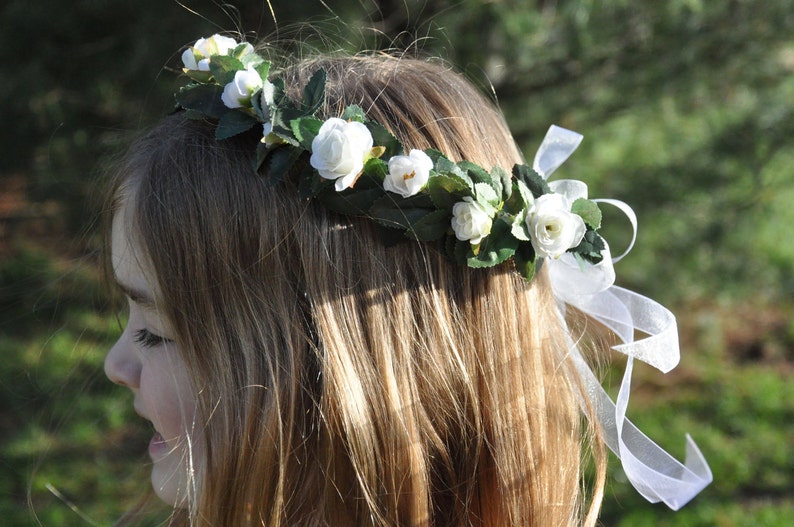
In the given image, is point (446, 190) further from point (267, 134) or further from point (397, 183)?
point (267, 134)

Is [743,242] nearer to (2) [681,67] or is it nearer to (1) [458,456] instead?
(2) [681,67]

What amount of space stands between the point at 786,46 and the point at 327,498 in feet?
7.25

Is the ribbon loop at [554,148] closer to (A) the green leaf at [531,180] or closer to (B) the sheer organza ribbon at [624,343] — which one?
(B) the sheer organza ribbon at [624,343]

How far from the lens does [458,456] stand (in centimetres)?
138

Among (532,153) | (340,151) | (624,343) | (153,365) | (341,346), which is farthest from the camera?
(532,153)

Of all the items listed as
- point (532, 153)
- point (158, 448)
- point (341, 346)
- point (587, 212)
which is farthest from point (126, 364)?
point (532, 153)

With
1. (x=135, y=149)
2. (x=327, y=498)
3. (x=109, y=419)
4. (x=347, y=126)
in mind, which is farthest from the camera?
(x=109, y=419)

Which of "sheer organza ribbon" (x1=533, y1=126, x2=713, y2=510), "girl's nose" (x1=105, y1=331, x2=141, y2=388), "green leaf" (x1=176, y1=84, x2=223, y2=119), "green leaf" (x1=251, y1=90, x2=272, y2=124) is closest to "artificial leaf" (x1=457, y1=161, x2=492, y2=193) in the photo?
"sheer organza ribbon" (x1=533, y1=126, x2=713, y2=510)

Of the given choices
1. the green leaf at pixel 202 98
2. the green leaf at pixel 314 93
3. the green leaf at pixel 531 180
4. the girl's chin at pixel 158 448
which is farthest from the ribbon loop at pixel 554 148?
the girl's chin at pixel 158 448

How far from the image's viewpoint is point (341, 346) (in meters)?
1.27

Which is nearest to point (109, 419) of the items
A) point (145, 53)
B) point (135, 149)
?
point (145, 53)

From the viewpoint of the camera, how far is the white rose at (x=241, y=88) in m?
1.28

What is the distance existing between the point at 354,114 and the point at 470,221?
253mm

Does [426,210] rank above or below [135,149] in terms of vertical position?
below
